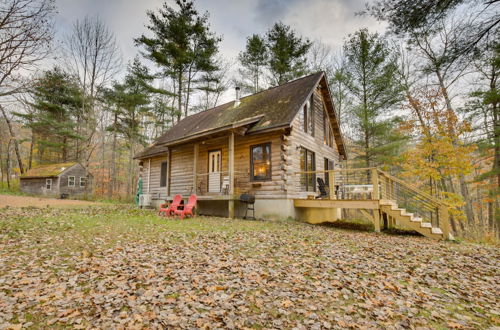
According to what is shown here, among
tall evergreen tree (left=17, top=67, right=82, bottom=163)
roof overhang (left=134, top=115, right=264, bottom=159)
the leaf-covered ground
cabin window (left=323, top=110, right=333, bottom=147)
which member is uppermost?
tall evergreen tree (left=17, top=67, right=82, bottom=163)

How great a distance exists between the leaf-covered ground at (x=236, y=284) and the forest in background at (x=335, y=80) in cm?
445

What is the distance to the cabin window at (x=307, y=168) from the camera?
1177cm

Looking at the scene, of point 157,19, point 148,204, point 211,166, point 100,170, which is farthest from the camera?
point 100,170

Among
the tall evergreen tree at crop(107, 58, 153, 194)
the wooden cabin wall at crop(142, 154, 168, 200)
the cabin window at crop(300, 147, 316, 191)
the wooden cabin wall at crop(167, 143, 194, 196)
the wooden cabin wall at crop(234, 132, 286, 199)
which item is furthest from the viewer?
the tall evergreen tree at crop(107, 58, 153, 194)

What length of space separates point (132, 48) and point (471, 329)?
24.5m

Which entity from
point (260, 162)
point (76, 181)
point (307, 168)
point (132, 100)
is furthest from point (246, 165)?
point (76, 181)

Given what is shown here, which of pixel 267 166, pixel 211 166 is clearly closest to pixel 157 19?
pixel 211 166

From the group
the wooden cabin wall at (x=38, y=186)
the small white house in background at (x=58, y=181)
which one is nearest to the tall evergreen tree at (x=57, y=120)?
the small white house in background at (x=58, y=181)

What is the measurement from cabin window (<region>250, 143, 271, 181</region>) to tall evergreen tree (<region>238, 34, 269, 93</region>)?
1179 centimetres

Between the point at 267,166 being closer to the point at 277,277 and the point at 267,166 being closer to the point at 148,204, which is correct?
the point at 277,277

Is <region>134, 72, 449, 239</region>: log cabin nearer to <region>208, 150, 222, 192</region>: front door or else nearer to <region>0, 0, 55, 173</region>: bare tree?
<region>208, 150, 222, 192</region>: front door

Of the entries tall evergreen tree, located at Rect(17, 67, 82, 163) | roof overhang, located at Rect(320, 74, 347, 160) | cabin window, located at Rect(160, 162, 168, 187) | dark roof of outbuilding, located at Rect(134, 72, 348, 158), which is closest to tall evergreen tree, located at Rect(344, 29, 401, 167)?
roof overhang, located at Rect(320, 74, 347, 160)

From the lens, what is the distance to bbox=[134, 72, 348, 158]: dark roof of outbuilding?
10758 millimetres

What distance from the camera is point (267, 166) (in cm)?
1095
